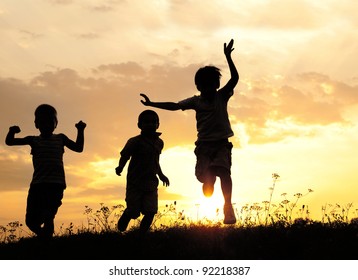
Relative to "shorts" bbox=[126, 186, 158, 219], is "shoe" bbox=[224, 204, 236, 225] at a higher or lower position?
lower

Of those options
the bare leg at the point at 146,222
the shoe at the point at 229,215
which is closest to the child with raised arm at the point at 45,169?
the bare leg at the point at 146,222

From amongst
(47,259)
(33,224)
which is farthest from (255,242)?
(33,224)

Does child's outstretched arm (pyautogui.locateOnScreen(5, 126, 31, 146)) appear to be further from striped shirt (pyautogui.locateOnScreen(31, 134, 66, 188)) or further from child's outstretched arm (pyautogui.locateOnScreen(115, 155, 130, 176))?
child's outstretched arm (pyautogui.locateOnScreen(115, 155, 130, 176))

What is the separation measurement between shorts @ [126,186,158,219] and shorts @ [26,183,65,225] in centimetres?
132

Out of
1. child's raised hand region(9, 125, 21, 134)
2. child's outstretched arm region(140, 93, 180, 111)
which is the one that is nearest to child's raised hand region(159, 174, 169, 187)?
child's outstretched arm region(140, 93, 180, 111)

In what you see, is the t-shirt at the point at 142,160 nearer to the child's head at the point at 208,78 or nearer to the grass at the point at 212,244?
the grass at the point at 212,244

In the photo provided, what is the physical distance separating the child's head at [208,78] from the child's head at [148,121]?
1.08 m

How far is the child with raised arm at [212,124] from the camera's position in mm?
10781

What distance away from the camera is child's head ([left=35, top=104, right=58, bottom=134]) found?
11172mm

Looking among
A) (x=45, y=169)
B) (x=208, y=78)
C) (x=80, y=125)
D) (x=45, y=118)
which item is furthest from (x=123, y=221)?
(x=208, y=78)

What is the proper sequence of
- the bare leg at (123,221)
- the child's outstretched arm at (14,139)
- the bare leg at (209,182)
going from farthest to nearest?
the bare leg at (123,221) → the child's outstretched arm at (14,139) → the bare leg at (209,182)

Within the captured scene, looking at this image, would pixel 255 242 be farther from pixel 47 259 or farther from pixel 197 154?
pixel 47 259

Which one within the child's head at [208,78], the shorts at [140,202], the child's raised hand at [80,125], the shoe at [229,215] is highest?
the child's head at [208,78]

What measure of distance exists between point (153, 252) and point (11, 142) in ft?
12.1
